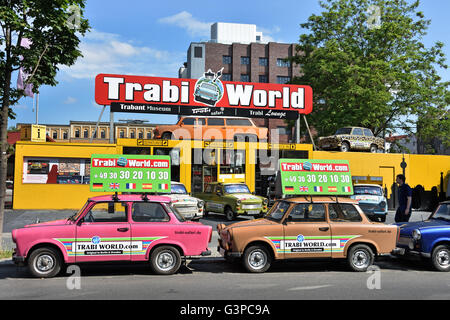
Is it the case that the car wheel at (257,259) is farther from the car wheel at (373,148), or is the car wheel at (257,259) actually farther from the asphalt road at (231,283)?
the car wheel at (373,148)

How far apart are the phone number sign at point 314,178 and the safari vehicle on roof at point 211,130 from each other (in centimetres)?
1248

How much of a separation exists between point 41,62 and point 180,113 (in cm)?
1160

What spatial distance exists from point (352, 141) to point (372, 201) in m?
7.75

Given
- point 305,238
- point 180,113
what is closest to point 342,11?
point 180,113

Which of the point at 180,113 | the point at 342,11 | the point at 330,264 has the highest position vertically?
the point at 342,11

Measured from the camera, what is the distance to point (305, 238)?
8.53 metres

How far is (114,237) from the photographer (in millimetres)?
7977

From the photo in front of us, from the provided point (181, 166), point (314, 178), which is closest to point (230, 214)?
point (181, 166)

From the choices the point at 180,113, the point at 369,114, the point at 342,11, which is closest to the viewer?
the point at 180,113

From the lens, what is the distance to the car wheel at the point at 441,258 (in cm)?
882

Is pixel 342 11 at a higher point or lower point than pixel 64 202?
higher

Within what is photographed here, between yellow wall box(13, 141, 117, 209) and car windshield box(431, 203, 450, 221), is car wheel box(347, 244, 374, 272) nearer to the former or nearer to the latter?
car windshield box(431, 203, 450, 221)

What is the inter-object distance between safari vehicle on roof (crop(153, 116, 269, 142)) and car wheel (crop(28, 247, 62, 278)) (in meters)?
14.1
